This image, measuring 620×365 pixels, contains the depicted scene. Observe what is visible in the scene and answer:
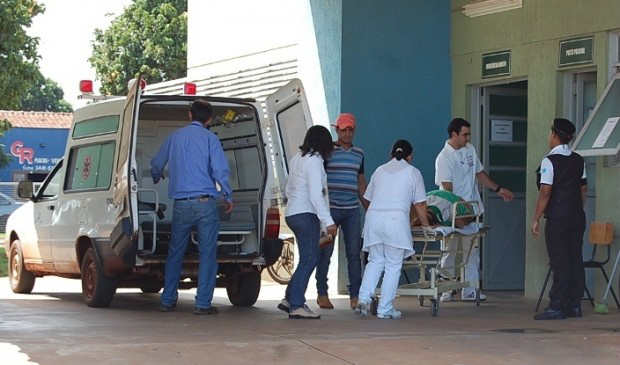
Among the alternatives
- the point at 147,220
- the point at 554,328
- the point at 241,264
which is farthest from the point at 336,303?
the point at 554,328

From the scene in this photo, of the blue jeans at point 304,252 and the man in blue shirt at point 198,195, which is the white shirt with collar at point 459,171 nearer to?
the blue jeans at point 304,252

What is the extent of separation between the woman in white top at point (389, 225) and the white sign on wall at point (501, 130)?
371 centimetres

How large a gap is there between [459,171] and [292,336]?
4171 mm

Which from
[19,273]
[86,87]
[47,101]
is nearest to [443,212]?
[86,87]

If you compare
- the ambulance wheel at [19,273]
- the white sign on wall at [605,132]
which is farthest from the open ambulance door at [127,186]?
the white sign on wall at [605,132]

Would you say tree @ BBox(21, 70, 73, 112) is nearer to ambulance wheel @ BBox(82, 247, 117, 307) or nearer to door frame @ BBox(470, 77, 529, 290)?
door frame @ BBox(470, 77, 529, 290)

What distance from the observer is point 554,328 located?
10.6 m

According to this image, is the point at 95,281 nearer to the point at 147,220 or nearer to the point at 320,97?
the point at 147,220

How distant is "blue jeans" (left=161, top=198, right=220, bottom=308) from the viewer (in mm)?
11320

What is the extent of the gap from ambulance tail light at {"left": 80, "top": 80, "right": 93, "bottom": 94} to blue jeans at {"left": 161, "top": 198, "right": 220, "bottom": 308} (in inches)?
90.8

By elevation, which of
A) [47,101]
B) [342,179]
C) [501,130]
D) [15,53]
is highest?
[47,101]

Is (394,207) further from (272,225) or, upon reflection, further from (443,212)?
(272,225)

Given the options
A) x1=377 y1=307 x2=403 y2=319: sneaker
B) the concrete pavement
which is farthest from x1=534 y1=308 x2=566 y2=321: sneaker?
x1=377 y1=307 x2=403 y2=319: sneaker

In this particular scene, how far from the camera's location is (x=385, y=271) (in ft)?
37.2
